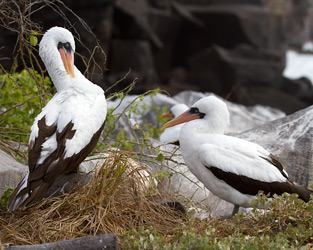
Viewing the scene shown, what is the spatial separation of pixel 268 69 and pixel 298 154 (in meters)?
15.4

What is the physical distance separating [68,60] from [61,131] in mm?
678

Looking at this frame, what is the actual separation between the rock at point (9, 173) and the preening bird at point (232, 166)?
117cm

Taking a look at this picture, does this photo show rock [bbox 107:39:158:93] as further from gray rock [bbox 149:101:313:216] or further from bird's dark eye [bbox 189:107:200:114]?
bird's dark eye [bbox 189:107:200:114]

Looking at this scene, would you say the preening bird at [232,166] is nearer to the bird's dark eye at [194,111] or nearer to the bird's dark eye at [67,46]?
the bird's dark eye at [194,111]

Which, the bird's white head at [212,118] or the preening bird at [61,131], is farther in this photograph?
the bird's white head at [212,118]

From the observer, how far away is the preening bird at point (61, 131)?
399 centimetres

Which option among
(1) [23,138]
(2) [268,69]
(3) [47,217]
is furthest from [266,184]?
(2) [268,69]

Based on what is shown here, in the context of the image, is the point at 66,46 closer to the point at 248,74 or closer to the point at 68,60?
the point at 68,60

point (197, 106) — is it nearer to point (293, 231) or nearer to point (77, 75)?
point (77, 75)

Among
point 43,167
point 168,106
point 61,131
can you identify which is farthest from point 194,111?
point 168,106

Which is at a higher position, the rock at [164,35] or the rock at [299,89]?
the rock at [164,35]

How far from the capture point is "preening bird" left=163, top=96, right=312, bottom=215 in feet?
14.5

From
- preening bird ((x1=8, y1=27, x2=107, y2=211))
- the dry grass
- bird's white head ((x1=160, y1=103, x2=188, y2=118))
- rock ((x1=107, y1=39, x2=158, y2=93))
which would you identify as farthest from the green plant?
rock ((x1=107, y1=39, x2=158, y2=93))

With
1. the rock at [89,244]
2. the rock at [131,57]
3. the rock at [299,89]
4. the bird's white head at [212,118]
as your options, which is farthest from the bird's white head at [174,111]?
the rock at [299,89]
